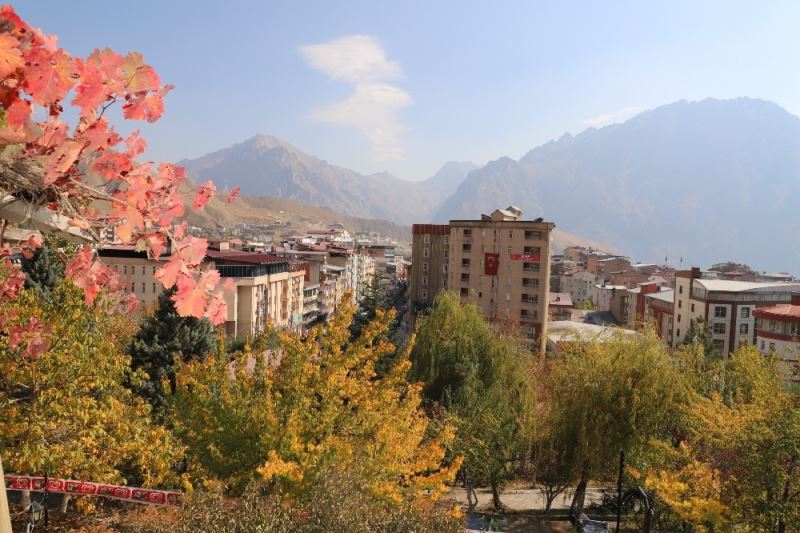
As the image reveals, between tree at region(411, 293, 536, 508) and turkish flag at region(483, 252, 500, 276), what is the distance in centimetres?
1917

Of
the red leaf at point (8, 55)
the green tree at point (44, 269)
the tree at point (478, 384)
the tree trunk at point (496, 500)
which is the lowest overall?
the tree trunk at point (496, 500)

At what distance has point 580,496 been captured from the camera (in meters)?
17.5

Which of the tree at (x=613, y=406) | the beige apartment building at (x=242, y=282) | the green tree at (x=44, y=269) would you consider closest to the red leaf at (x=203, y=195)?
the tree at (x=613, y=406)

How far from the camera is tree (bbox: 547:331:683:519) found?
52.6ft

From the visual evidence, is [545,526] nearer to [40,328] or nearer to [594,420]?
[594,420]

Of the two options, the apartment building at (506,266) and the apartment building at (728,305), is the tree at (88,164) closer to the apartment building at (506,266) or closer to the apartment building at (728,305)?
the apartment building at (506,266)

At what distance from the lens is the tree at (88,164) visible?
159 centimetres

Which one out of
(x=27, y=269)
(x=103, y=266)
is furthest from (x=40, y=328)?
(x=27, y=269)

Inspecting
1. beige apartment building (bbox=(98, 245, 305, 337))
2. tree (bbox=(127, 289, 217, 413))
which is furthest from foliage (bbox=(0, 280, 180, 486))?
beige apartment building (bbox=(98, 245, 305, 337))

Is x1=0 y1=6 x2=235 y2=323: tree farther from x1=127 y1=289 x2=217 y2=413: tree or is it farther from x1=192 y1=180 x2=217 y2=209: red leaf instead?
x1=127 y1=289 x2=217 y2=413: tree

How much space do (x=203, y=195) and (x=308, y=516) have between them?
4796 millimetres

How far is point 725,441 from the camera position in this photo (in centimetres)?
1214

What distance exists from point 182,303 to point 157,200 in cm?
42

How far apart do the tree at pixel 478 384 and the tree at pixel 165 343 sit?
8174 millimetres
